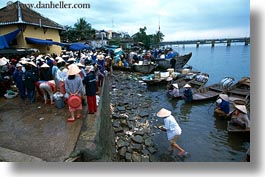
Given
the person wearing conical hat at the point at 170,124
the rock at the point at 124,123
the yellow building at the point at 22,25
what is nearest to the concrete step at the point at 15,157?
the person wearing conical hat at the point at 170,124

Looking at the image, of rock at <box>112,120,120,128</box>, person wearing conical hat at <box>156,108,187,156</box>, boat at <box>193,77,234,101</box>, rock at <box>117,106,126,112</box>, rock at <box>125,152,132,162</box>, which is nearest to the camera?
person wearing conical hat at <box>156,108,187,156</box>

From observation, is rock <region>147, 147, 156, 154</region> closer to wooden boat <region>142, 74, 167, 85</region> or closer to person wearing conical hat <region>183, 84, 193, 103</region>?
person wearing conical hat <region>183, 84, 193, 103</region>

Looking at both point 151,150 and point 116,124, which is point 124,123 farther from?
point 151,150

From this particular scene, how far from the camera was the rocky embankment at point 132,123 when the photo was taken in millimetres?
6336

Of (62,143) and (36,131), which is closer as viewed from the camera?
(62,143)

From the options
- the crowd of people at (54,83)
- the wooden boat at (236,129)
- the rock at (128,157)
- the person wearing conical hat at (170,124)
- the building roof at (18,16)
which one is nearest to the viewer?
the crowd of people at (54,83)

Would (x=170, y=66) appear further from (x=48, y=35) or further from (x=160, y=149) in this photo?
(x=160, y=149)

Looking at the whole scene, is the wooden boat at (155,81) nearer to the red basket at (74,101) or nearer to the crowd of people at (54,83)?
the crowd of people at (54,83)

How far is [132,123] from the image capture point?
8.77m

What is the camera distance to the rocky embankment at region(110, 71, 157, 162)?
6.34 metres

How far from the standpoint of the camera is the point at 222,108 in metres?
8.99

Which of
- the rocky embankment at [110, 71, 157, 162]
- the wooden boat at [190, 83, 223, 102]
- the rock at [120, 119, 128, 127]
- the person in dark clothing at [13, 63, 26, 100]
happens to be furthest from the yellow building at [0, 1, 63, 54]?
the wooden boat at [190, 83, 223, 102]

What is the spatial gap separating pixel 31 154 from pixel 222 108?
759cm

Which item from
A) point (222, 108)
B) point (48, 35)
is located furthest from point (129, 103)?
point (48, 35)
